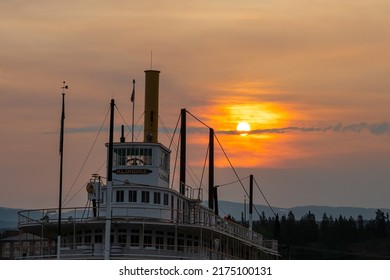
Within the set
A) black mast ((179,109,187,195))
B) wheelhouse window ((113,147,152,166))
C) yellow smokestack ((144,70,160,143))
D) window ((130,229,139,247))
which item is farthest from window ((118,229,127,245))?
black mast ((179,109,187,195))

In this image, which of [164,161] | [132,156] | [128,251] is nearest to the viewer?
[128,251]

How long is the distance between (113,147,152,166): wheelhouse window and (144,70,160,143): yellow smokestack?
6.08 metres

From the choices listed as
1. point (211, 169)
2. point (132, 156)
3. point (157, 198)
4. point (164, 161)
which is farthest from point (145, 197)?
point (211, 169)

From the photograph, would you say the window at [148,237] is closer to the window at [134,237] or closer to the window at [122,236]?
the window at [134,237]

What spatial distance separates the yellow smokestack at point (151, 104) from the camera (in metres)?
65.9

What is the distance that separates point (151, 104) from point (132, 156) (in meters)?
7.66

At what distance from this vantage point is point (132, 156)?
59.6m

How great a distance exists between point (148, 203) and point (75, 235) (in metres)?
4.43

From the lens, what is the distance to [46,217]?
58.3 m

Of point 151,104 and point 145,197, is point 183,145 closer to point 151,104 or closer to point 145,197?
point 151,104

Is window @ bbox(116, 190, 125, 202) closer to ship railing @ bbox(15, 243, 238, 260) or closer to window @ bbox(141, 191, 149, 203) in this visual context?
window @ bbox(141, 191, 149, 203)

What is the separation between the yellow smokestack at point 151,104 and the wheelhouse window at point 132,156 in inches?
239
